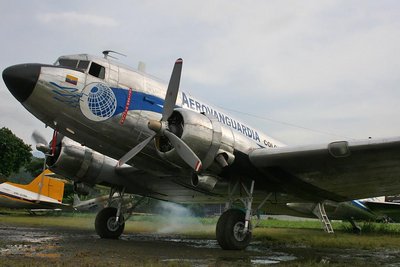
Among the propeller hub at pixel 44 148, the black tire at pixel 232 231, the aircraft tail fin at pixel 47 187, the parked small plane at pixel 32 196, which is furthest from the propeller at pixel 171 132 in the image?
the aircraft tail fin at pixel 47 187

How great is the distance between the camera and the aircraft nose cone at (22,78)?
25.6 ft

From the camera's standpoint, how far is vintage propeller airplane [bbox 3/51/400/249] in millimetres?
8094

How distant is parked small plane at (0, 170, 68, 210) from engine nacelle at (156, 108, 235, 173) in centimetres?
2011

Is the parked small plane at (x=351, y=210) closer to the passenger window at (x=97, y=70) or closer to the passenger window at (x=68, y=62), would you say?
the passenger window at (x=97, y=70)

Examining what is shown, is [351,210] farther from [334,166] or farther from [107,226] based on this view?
[107,226]

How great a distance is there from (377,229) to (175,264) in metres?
16.7

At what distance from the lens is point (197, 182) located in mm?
8711

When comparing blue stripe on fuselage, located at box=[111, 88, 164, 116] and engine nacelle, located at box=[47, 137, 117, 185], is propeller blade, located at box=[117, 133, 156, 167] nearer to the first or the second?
blue stripe on fuselage, located at box=[111, 88, 164, 116]

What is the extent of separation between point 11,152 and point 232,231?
38.6 metres

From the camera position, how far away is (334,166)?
9.05 meters

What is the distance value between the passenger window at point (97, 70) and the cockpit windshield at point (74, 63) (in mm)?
124

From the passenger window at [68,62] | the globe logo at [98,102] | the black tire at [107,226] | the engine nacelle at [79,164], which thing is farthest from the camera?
the black tire at [107,226]

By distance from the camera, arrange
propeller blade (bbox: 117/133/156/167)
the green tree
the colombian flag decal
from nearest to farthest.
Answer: the colombian flag decal
propeller blade (bbox: 117/133/156/167)
the green tree

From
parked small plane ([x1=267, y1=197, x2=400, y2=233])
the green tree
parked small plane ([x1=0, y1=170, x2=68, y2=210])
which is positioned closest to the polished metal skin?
parked small plane ([x1=267, y1=197, x2=400, y2=233])
